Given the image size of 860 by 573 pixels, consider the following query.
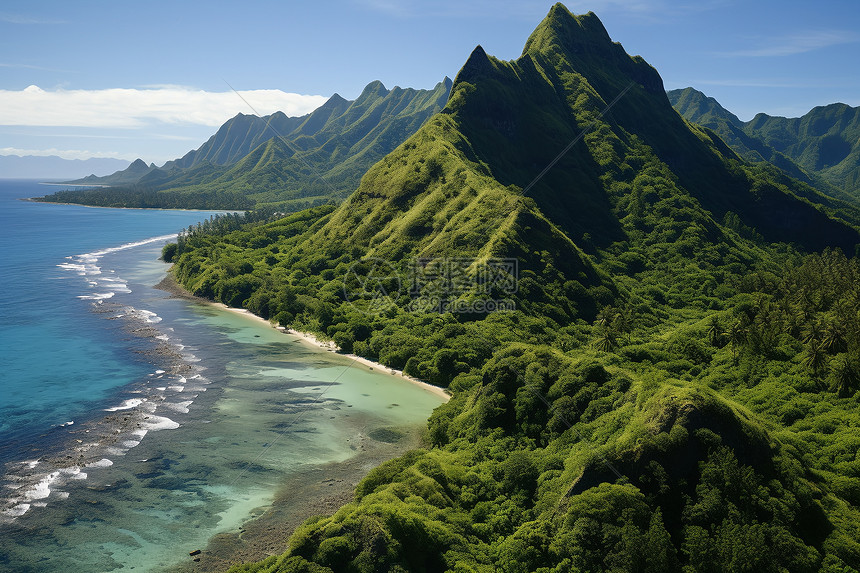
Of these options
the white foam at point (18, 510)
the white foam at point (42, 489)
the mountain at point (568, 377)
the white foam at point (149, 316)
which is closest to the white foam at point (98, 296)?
the white foam at point (149, 316)

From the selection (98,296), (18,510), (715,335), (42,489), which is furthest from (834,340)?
(98,296)

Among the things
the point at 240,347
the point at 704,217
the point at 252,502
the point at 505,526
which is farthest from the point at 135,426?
the point at 704,217

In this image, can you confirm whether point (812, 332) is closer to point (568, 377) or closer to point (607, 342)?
point (607, 342)

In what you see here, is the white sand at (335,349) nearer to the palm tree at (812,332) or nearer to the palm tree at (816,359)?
the palm tree at (816,359)

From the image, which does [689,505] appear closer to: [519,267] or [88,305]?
[519,267]

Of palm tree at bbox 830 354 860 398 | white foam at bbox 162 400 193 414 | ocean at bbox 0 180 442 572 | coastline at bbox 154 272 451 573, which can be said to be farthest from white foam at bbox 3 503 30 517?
palm tree at bbox 830 354 860 398

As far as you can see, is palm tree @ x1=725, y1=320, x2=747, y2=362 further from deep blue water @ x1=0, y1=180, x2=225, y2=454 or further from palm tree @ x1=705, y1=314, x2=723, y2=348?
deep blue water @ x1=0, y1=180, x2=225, y2=454
